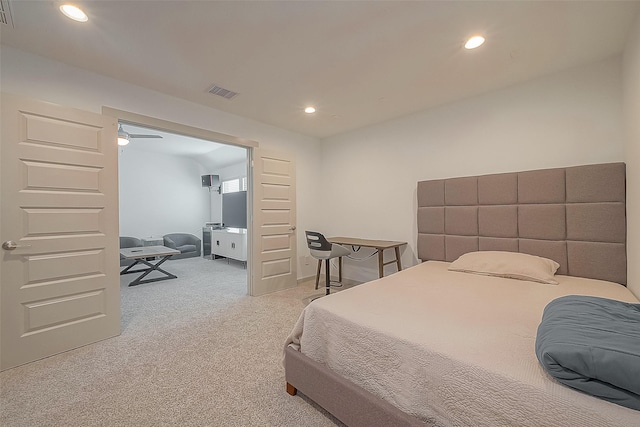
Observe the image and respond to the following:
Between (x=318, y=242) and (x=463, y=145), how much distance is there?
211 centimetres

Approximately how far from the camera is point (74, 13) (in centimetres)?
172

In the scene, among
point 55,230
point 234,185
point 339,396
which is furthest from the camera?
point 234,185

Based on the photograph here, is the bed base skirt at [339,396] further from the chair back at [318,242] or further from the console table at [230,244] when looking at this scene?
the console table at [230,244]

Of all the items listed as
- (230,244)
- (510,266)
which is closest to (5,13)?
(510,266)

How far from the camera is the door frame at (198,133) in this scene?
2596 mm

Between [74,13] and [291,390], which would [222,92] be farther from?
[291,390]

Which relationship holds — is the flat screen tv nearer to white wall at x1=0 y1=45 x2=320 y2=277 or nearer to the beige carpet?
white wall at x1=0 y1=45 x2=320 y2=277

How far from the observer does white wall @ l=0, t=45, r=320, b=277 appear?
82.9 inches

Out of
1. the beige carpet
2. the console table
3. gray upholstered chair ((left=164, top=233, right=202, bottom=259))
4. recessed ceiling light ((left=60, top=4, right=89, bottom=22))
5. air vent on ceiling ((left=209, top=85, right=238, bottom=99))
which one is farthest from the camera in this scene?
gray upholstered chair ((left=164, top=233, right=202, bottom=259))

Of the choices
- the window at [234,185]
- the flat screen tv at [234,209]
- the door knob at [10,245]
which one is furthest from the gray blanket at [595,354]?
the window at [234,185]

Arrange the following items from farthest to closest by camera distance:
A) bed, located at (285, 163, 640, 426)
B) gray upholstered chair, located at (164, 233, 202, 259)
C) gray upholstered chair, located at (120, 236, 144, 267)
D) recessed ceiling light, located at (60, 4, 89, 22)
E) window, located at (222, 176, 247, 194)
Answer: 1. window, located at (222, 176, 247, 194)
2. gray upholstered chair, located at (164, 233, 202, 259)
3. gray upholstered chair, located at (120, 236, 144, 267)
4. recessed ceiling light, located at (60, 4, 89, 22)
5. bed, located at (285, 163, 640, 426)

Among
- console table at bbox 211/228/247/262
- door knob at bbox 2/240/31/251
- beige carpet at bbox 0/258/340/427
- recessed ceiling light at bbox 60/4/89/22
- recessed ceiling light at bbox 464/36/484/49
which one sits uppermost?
recessed ceiling light at bbox 60/4/89/22

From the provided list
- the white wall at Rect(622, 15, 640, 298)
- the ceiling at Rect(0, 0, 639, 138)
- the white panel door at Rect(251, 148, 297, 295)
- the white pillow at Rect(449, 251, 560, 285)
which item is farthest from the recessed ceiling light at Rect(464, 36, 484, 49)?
the white panel door at Rect(251, 148, 297, 295)

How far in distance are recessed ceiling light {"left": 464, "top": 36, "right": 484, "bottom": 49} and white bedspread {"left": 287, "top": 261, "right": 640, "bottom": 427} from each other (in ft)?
6.23
